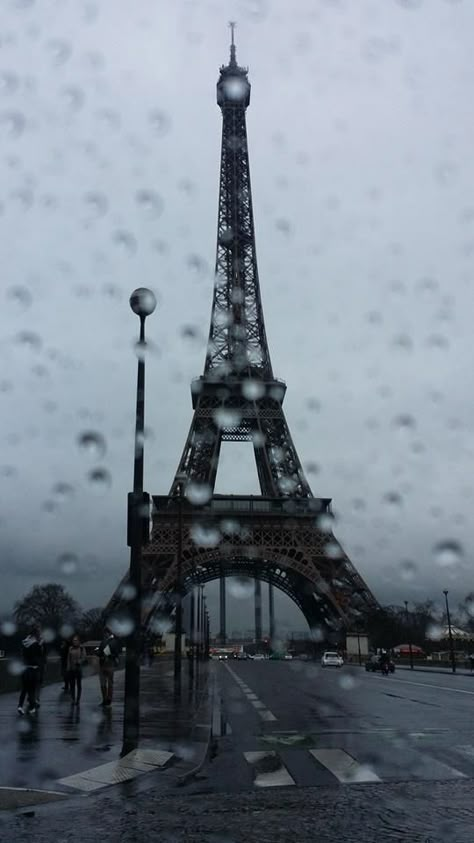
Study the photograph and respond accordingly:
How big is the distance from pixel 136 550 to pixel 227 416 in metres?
53.6

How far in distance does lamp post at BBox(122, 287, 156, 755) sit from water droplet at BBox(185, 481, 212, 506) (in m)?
46.7

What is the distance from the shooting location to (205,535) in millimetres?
60656

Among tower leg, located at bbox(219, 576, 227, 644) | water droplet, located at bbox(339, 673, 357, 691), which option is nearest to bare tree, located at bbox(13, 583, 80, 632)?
tower leg, located at bbox(219, 576, 227, 644)

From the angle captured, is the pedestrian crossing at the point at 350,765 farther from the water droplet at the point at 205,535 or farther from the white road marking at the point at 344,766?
the water droplet at the point at 205,535

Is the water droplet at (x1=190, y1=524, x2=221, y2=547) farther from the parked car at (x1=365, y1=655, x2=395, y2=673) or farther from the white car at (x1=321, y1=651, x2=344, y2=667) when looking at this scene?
the parked car at (x1=365, y1=655, x2=395, y2=673)

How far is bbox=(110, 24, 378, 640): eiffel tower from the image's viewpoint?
57.7 metres

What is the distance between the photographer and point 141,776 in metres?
9.12

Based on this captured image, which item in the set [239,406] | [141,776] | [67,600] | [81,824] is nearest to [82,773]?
[141,776]

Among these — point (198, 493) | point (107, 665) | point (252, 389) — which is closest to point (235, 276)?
point (252, 389)

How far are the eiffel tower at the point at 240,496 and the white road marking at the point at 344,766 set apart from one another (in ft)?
141

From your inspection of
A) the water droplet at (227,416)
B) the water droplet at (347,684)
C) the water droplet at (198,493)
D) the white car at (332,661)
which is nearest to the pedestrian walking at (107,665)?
the water droplet at (347,684)

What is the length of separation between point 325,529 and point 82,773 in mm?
51874

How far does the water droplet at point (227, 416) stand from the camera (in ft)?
211

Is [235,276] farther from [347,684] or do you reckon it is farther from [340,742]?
[340,742]
